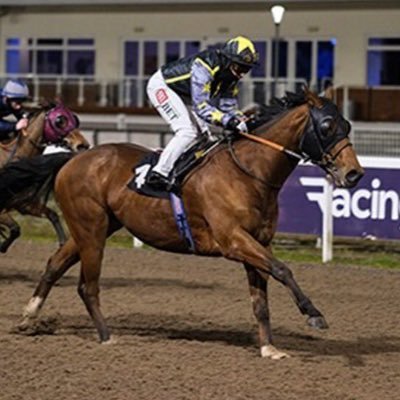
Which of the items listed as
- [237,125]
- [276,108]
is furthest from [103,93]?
[237,125]

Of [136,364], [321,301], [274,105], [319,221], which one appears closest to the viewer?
[136,364]

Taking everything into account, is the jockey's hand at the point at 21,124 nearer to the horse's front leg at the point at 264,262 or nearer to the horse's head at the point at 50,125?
the horse's head at the point at 50,125

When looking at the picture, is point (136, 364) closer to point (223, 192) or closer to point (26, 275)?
point (223, 192)

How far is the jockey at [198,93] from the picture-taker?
7836mm

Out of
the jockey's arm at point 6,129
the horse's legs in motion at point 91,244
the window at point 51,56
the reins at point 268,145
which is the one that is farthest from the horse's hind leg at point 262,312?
the window at point 51,56

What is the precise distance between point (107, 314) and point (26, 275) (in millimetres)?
2492

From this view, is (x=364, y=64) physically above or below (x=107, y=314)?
above

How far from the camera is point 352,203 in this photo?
45.1ft

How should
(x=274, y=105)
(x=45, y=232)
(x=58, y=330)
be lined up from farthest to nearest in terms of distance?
(x=45, y=232) → (x=58, y=330) → (x=274, y=105)

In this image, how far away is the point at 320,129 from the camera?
7680 millimetres

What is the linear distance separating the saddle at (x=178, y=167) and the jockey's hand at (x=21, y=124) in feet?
12.0

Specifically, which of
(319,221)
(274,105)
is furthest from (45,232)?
(274,105)

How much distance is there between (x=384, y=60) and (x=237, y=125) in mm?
20382

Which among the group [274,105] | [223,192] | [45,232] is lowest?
[45,232]
